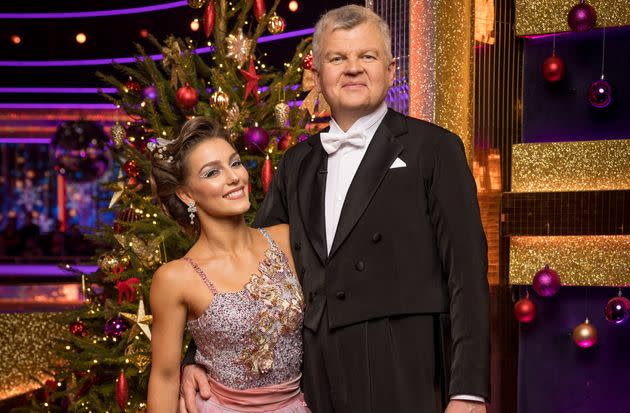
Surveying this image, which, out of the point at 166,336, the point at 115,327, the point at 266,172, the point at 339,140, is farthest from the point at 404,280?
the point at 115,327

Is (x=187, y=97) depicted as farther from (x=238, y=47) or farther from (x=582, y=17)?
(x=582, y=17)

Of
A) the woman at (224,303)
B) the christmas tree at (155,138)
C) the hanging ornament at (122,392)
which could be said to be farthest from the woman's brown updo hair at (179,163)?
the hanging ornament at (122,392)

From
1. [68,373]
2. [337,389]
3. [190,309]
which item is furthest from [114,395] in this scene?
[337,389]

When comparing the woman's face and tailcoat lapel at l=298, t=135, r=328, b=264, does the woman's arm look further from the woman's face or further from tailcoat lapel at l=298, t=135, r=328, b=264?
tailcoat lapel at l=298, t=135, r=328, b=264

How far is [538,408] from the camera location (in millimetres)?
3809

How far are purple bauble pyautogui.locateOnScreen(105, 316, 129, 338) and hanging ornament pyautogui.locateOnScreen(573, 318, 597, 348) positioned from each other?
6.68 ft

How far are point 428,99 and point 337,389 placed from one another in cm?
183

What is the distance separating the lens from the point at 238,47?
3766 millimetres

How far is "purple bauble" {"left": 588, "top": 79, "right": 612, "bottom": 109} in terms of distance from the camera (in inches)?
136

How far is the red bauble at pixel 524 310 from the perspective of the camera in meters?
3.66

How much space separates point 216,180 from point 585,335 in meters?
1.99

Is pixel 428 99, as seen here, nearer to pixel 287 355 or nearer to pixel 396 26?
pixel 396 26

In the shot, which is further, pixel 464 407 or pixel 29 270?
pixel 29 270

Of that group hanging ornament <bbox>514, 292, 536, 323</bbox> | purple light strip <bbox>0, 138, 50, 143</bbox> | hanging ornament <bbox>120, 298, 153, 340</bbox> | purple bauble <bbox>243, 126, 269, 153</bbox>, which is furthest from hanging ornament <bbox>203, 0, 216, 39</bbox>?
purple light strip <bbox>0, 138, 50, 143</bbox>
